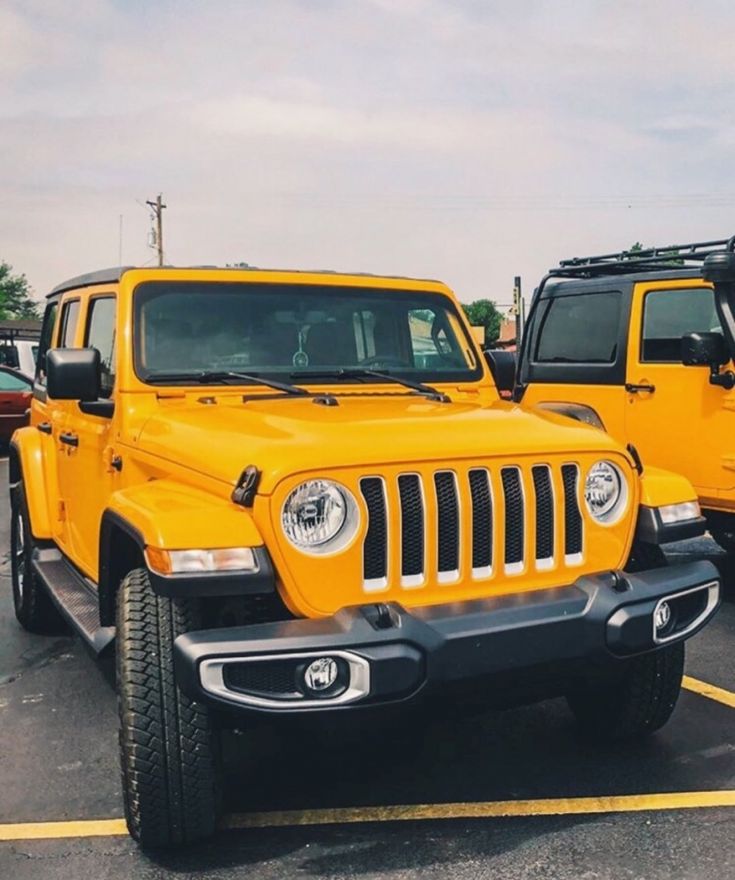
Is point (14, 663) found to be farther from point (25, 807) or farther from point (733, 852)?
point (733, 852)

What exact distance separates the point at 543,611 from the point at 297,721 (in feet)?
2.72

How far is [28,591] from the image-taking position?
565cm

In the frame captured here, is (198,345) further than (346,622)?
Yes

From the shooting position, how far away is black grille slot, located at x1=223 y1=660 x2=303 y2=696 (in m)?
2.78

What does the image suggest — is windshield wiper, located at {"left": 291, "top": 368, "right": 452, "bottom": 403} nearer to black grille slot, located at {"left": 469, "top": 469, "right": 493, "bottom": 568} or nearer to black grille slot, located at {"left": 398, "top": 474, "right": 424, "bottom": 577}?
black grille slot, located at {"left": 469, "top": 469, "right": 493, "bottom": 568}

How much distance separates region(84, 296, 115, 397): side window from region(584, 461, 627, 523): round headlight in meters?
2.05

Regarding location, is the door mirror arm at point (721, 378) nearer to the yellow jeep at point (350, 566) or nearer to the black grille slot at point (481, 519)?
the yellow jeep at point (350, 566)

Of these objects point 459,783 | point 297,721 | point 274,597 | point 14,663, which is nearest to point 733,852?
point 459,783

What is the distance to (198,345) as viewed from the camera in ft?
13.9

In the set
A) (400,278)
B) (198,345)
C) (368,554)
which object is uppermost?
(400,278)

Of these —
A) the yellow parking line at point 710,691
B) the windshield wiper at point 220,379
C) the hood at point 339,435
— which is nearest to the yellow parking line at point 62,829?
the hood at point 339,435

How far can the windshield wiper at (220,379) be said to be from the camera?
407 cm

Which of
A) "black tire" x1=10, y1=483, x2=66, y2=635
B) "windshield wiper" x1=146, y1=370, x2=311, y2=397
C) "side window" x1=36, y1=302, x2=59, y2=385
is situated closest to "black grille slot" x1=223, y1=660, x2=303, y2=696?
"windshield wiper" x1=146, y1=370, x2=311, y2=397

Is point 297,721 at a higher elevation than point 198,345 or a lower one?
lower
